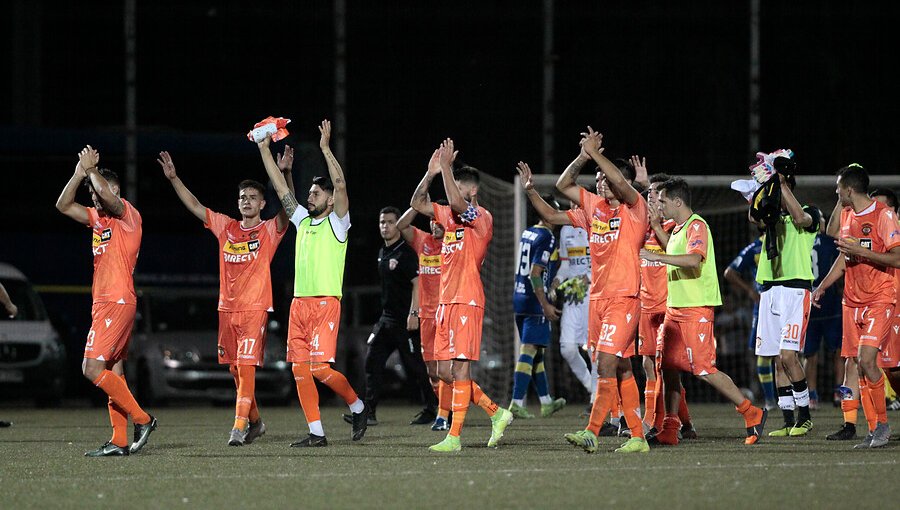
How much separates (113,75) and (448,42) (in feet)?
33.7

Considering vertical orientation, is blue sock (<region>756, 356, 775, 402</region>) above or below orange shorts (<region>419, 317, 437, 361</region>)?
below

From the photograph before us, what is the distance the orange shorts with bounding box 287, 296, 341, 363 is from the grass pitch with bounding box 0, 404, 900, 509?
0.83 m

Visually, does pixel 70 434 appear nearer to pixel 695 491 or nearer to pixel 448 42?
pixel 695 491

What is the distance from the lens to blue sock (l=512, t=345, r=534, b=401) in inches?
624

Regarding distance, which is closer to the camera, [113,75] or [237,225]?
[237,225]

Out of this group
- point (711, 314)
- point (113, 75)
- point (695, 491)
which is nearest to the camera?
point (695, 491)

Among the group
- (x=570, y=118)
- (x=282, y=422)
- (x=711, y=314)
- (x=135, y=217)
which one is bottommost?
(x=282, y=422)

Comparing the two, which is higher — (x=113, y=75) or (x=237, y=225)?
(x=113, y=75)

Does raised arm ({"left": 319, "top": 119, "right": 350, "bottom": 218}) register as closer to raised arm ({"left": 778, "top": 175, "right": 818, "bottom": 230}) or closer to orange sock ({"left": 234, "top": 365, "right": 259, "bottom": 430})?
orange sock ({"left": 234, "top": 365, "right": 259, "bottom": 430})

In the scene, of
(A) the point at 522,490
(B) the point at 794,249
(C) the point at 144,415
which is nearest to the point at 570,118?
(B) the point at 794,249

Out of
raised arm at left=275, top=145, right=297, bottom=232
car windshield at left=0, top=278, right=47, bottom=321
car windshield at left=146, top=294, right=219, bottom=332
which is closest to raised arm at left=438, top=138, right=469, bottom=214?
raised arm at left=275, top=145, right=297, bottom=232

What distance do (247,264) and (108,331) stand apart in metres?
1.47

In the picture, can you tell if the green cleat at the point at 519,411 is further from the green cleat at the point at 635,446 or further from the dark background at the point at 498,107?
the dark background at the point at 498,107

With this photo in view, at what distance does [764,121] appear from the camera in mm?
27109
